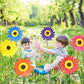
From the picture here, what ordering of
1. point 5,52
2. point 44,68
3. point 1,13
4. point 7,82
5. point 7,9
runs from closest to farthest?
point 7,82 → point 5,52 → point 44,68 → point 7,9 → point 1,13

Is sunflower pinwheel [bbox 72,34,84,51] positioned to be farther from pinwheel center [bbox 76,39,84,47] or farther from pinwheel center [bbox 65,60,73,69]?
pinwheel center [bbox 65,60,73,69]

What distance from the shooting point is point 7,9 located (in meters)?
22.6

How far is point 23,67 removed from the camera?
2.86m

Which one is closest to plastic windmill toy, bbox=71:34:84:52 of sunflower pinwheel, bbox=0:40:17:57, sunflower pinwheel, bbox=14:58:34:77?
sunflower pinwheel, bbox=0:40:17:57

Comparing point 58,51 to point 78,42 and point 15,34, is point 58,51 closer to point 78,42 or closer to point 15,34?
point 78,42

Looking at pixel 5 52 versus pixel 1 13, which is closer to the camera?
pixel 5 52

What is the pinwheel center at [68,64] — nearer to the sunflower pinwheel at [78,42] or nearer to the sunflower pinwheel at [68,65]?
the sunflower pinwheel at [68,65]

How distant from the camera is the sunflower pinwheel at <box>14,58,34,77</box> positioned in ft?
9.25

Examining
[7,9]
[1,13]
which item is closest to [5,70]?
[7,9]

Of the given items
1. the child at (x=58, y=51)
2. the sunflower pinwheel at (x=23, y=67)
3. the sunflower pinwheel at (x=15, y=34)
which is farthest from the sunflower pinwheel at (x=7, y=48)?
the sunflower pinwheel at (x=15, y=34)

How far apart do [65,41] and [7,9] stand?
63.9 feet

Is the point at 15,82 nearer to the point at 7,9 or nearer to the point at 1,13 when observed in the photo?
the point at 7,9

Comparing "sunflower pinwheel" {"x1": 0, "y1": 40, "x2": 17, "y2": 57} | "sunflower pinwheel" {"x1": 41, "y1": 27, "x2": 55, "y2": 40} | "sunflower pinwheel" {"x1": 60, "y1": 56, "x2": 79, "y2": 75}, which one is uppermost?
"sunflower pinwheel" {"x1": 41, "y1": 27, "x2": 55, "y2": 40}

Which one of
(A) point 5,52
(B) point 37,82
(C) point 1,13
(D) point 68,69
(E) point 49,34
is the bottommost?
(B) point 37,82
